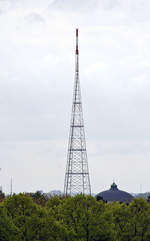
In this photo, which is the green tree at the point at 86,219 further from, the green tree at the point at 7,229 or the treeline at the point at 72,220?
the green tree at the point at 7,229

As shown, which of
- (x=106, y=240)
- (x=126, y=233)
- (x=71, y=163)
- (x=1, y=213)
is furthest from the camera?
(x=71, y=163)

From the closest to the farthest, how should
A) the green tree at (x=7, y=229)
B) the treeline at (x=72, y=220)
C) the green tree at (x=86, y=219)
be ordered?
the green tree at (x=7, y=229), the treeline at (x=72, y=220), the green tree at (x=86, y=219)

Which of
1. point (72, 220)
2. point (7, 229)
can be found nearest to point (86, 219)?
point (72, 220)

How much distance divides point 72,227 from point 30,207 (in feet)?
24.5

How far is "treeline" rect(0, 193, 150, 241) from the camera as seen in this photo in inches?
2670

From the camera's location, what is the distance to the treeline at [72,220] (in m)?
67.8

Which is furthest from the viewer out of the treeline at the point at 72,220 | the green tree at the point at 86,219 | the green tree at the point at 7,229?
the green tree at the point at 86,219

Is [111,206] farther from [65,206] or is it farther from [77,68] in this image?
[77,68]

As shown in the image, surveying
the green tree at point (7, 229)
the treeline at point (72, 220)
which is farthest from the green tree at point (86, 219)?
the green tree at point (7, 229)

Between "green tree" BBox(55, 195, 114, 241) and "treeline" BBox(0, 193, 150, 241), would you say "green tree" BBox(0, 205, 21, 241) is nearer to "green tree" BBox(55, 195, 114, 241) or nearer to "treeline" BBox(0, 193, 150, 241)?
"treeline" BBox(0, 193, 150, 241)

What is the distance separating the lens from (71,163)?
10900 cm

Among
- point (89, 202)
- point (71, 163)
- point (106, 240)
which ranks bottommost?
point (106, 240)

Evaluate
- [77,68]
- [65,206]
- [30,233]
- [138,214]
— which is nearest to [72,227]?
[65,206]

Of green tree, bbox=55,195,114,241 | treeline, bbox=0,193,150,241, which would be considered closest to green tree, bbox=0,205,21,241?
treeline, bbox=0,193,150,241
